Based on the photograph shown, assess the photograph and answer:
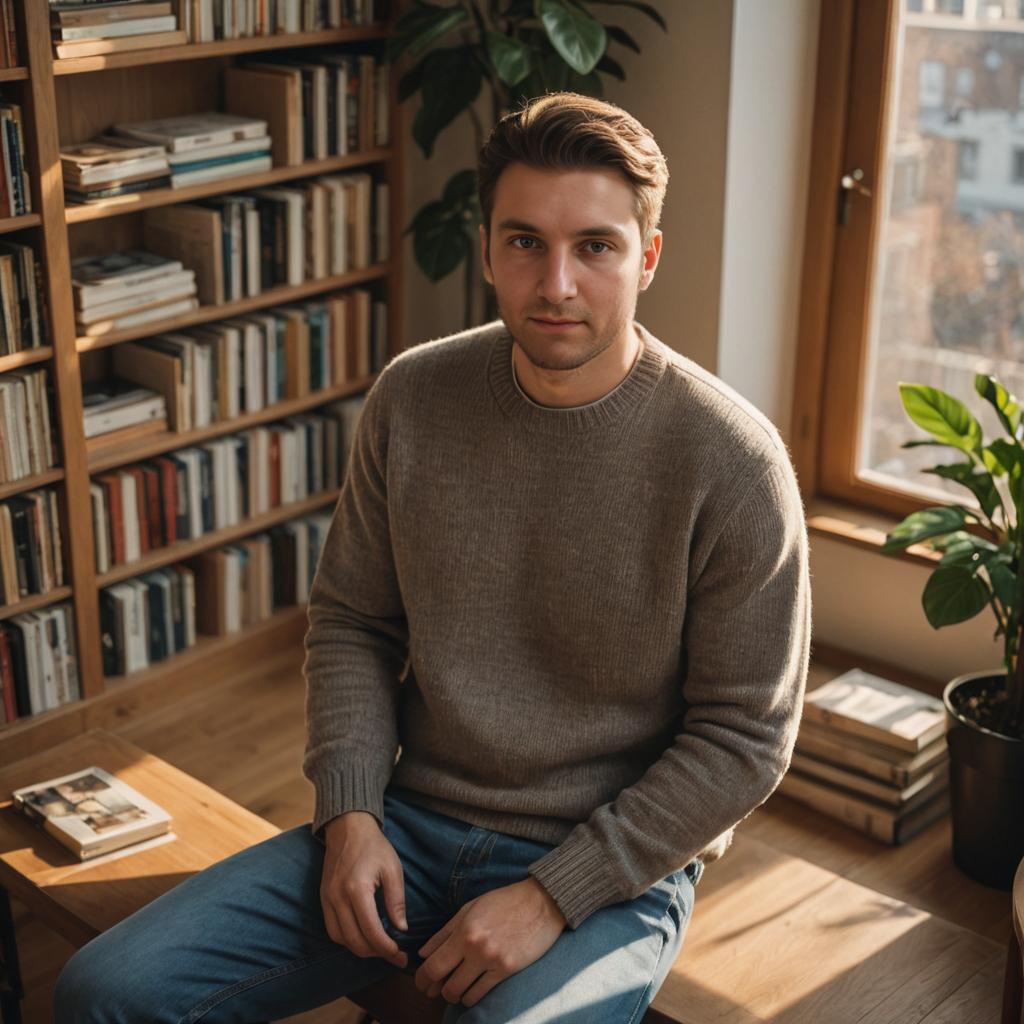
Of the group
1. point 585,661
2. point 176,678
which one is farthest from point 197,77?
point 585,661

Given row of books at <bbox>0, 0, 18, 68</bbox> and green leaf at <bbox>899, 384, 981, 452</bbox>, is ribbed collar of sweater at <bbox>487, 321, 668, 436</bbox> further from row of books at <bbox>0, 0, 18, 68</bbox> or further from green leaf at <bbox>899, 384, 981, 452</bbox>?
row of books at <bbox>0, 0, 18, 68</bbox>

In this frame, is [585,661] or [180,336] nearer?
[585,661]

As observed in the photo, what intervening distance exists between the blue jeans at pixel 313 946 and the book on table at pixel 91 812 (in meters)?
0.35

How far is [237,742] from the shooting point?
10.3ft

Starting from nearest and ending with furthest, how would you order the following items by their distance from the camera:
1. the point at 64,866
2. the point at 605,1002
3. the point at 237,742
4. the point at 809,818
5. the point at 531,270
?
the point at 605,1002 < the point at 531,270 < the point at 64,866 < the point at 809,818 < the point at 237,742

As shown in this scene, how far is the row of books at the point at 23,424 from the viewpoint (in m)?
2.80

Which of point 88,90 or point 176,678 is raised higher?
point 88,90

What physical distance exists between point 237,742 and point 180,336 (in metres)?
0.87

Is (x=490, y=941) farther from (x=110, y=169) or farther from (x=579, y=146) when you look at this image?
(x=110, y=169)

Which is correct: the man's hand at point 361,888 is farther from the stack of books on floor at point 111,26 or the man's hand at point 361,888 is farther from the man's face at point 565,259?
the stack of books on floor at point 111,26

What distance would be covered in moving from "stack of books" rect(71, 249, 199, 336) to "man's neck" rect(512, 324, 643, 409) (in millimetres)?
1338

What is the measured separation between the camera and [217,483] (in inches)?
129

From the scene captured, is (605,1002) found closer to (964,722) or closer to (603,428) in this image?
(603,428)

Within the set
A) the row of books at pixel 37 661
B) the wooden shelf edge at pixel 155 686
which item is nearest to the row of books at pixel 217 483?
the row of books at pixel 37 661
